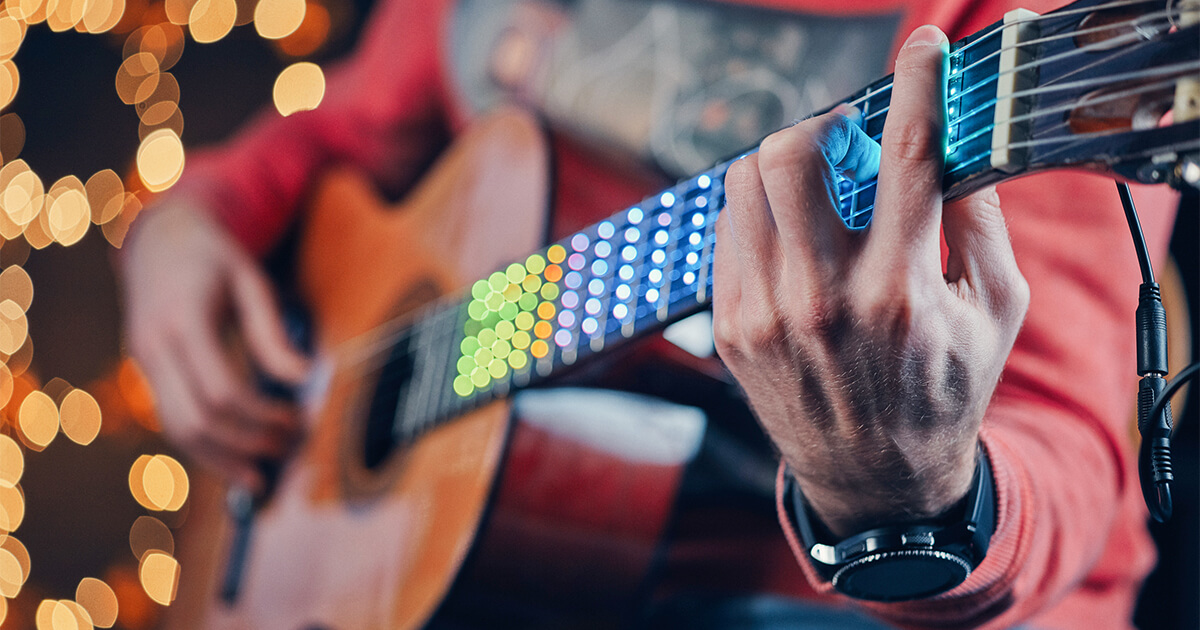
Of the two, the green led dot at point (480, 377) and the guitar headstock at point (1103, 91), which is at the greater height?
the guitar headstock at point (1103, 91)

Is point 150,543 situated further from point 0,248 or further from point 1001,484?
point 1001,484

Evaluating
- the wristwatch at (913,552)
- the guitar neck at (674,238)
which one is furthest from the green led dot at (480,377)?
the wristwatch at (913,552)

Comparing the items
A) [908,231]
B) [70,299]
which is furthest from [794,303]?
[70,299]

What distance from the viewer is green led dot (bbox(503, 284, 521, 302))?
66 cm

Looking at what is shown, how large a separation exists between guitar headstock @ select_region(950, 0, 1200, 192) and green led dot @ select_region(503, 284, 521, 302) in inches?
15.6

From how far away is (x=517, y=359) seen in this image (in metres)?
0.64

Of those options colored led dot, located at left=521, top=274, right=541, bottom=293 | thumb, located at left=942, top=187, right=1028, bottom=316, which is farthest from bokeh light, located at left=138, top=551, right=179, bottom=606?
thumb, located at left=942, top=187, right=1028, bottom=316

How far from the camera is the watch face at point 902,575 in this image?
437 mm

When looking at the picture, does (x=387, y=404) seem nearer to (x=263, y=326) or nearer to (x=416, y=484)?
(x=416, y=484)

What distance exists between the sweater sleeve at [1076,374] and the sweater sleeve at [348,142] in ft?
2.84

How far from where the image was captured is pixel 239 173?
48.1 inches

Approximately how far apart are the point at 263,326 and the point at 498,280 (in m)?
0.50

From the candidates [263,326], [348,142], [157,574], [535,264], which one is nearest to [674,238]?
[535,264]

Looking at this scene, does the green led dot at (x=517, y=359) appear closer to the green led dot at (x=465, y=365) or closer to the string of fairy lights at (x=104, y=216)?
the green led dot at (x=465, y=365)
